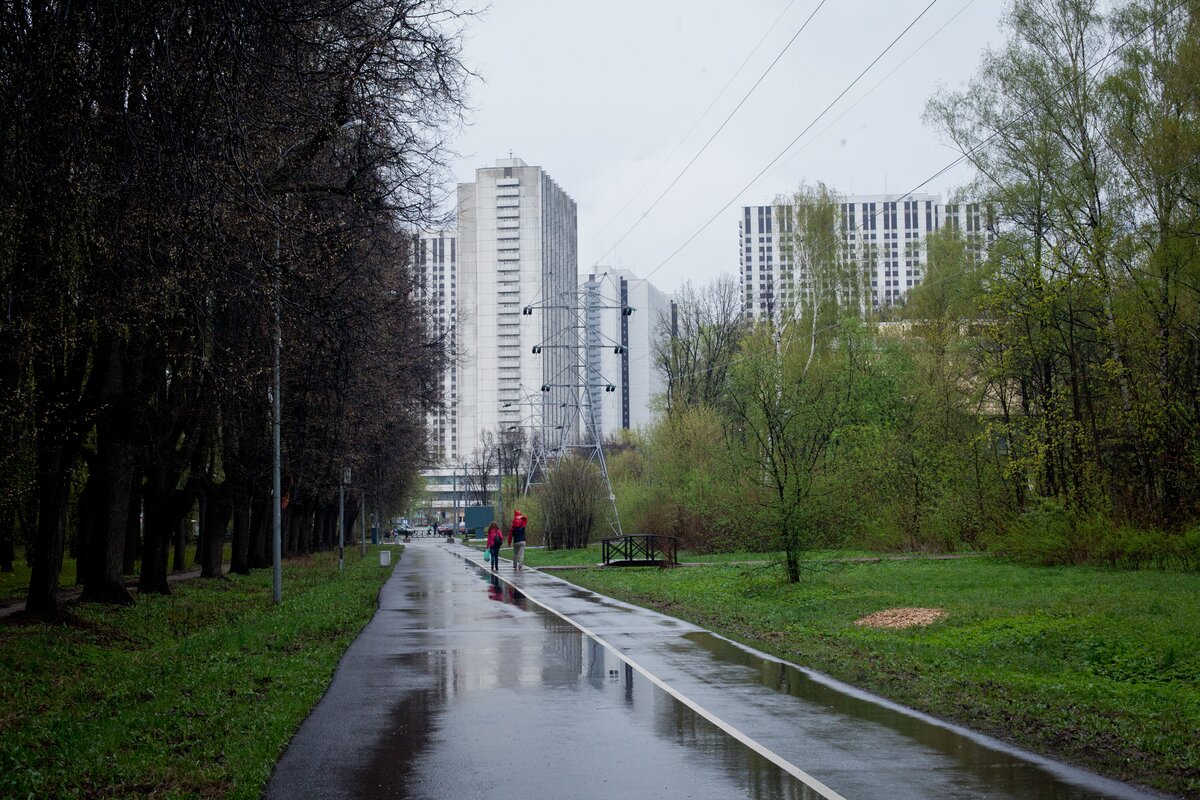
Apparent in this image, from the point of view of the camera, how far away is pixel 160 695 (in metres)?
12.5

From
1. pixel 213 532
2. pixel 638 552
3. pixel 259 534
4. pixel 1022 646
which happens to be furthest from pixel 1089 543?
pixel 259 534

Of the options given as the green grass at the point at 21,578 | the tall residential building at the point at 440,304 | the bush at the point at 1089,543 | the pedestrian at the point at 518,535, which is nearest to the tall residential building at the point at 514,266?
the tall residential building at the point at 440,304

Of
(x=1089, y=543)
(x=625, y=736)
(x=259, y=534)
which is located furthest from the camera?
(x=259, y=534)

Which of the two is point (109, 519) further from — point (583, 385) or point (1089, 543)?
point (583, 385)

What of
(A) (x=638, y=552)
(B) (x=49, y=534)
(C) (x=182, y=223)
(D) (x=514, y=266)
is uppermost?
(D) (x=514, y=266)

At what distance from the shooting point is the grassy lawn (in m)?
8.71

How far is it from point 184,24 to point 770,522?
2130 centimetres

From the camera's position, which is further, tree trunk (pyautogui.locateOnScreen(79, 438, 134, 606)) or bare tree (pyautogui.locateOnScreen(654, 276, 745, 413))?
bare tree (pyautogui.locateOnScreen(654, 276, 745, 413))

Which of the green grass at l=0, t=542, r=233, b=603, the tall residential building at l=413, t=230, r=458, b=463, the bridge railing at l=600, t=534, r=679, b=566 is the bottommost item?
the green grass at l=0, t=542, r=233, b=603

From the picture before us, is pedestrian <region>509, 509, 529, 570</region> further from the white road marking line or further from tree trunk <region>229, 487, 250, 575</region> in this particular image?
the white road marking line

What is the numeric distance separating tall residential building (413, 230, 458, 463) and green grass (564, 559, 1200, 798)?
9.66 meters

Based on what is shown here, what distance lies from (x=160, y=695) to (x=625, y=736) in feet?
16.9

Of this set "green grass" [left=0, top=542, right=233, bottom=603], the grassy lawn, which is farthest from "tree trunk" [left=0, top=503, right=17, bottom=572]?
the grassy lawn

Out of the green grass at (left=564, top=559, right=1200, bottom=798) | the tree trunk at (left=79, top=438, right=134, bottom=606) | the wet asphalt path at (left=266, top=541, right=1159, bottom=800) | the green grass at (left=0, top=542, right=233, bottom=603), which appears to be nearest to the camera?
the wet asphalt path at (left=266, top=541, right=1159, bottom=800)
